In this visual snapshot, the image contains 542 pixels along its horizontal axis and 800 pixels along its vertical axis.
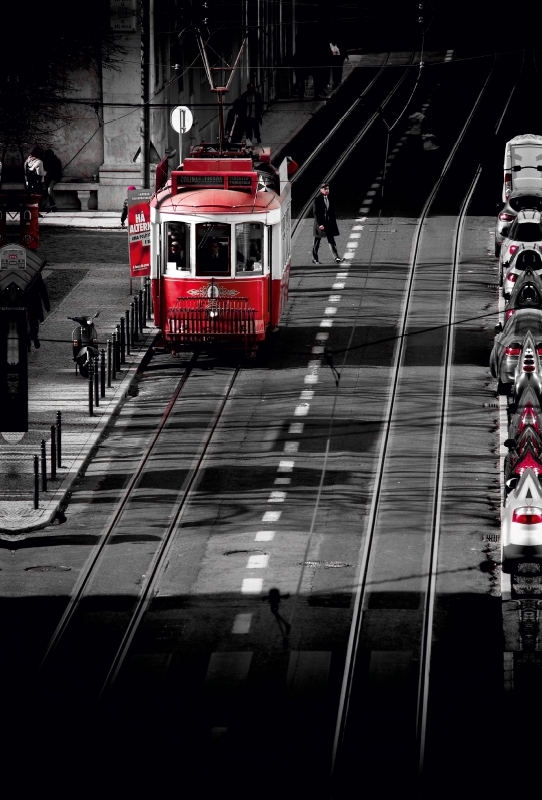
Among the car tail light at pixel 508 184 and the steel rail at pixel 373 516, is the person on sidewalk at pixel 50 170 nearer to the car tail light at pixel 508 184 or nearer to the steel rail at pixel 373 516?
the steel rail at pixel 373 516

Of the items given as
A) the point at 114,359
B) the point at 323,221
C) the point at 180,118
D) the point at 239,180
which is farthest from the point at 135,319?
the point at 180,118

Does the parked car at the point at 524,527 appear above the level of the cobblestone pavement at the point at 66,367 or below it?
above


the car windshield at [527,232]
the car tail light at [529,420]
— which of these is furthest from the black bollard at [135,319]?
the car tail light at [529,420]

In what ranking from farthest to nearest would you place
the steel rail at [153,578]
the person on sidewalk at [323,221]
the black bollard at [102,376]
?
the person on sidewalk at [323,221]
the black bollard at [102,376]
the steel rail at [153,578]

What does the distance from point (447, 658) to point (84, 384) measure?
13.3m

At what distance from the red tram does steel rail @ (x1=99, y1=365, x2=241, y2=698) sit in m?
3.84

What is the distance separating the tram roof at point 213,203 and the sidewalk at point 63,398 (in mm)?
2919

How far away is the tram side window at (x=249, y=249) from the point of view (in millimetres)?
31797

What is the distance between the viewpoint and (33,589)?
20922 mm

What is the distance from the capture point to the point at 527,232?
36.5 meters

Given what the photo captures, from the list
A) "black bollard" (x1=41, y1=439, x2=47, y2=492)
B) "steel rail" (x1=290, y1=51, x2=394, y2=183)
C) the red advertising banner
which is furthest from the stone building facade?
→ "black bollard" (x1=41, y1=439, x2=47, y2=492)

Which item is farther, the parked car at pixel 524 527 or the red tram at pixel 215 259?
the red tram at pixel 215 259

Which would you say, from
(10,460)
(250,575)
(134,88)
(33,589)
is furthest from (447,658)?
(134,88)

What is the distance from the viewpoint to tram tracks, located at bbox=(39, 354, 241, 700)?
61.1 ft
